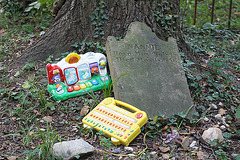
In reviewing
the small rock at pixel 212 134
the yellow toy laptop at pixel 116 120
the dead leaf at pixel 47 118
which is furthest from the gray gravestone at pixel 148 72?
the dead leaf at pixel 47 118

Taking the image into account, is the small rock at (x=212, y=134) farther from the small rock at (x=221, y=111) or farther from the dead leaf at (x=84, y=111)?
the dead leaf at (x=84, y=111)

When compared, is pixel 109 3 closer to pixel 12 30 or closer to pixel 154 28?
pixel 154 28

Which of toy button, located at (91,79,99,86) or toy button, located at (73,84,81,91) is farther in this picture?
toy button, located at (91,79,99,86)

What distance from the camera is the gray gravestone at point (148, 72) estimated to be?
3.14 metres

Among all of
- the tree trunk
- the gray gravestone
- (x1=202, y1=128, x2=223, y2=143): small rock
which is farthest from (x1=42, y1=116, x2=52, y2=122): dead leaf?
(x1=202, y1=128, x2=223, y2=143): small rock

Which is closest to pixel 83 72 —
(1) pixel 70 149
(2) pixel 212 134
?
(1) pixel 70 149

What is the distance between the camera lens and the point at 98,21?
3.81 meters

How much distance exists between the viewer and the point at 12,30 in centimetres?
460

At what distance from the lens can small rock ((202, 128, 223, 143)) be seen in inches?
111

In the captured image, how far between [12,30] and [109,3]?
1.92 metres

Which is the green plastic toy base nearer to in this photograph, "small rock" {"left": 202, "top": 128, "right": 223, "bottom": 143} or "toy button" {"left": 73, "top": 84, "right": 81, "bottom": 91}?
"toy button" {"left": 73, "top": 84, "right": 81, "bottom": 91}

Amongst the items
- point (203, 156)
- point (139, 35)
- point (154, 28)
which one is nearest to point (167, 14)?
point (154, 28)

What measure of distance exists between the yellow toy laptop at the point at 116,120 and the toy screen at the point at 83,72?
554mm

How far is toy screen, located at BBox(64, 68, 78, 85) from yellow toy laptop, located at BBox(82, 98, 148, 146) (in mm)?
558
